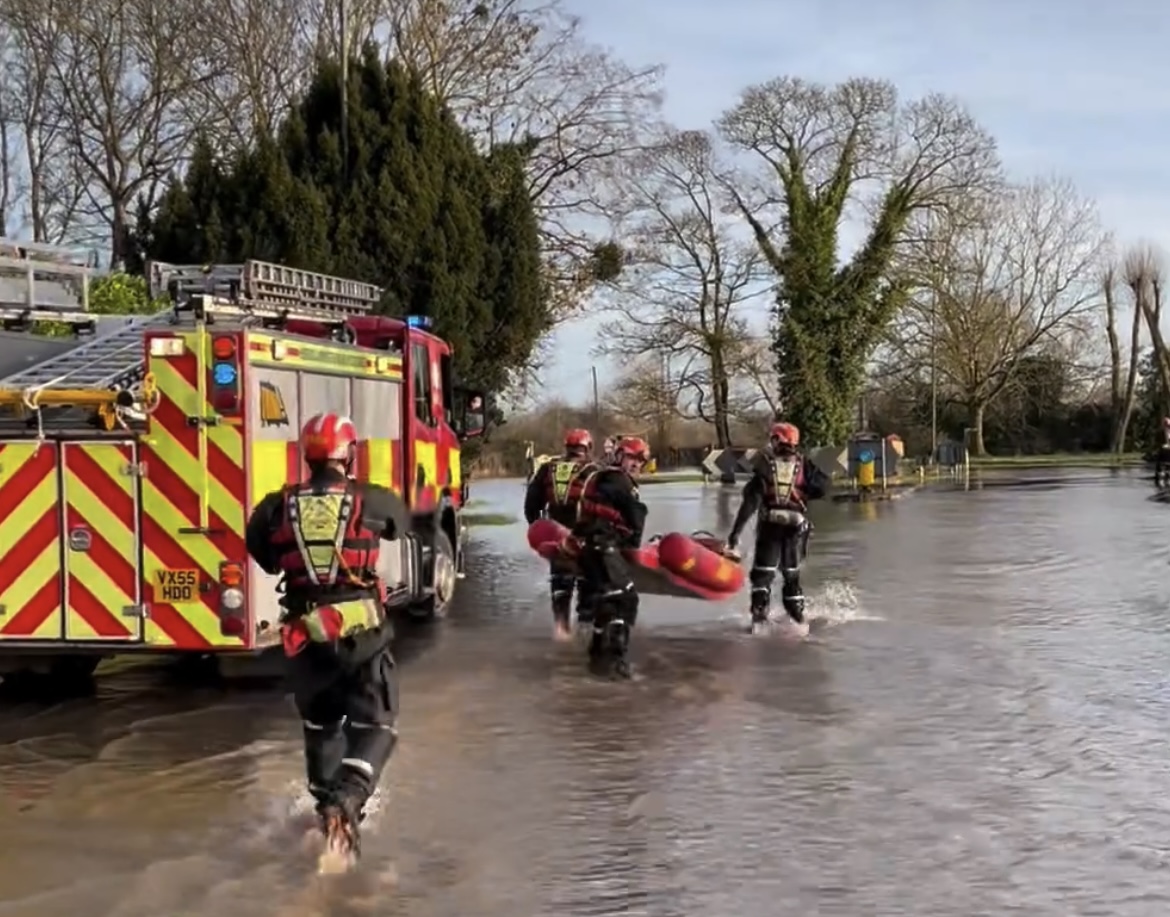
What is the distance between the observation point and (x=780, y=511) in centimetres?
1290

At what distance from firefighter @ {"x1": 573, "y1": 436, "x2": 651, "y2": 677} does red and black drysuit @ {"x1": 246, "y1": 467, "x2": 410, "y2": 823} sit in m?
4.43

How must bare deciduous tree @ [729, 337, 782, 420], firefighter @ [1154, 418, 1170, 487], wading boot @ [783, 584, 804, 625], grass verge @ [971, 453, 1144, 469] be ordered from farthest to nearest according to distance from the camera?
grass verge @ [971, 453, 1144, 469]
bare deciduous tree @ [729, 337, 782, 420]
firefighter @ [1154, 418, 1170, 487]
wading boot @ [783, 584, 804, 625]

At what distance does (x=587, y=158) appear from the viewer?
30453mm

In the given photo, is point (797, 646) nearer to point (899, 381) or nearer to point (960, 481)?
point (960, 481)

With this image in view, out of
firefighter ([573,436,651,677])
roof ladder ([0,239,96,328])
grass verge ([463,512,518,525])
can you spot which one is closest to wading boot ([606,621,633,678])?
firefighter ([573,436,651,677])

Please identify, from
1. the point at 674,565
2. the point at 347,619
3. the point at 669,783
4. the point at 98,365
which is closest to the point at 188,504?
the point at 98,365

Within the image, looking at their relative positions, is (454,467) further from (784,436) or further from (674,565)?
(784,436)

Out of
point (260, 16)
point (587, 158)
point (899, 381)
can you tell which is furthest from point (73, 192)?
point (899, 381)

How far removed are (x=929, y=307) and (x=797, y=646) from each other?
41.8 meters

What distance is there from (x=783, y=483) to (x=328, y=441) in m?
6.74

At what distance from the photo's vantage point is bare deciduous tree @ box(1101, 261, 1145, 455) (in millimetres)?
70500

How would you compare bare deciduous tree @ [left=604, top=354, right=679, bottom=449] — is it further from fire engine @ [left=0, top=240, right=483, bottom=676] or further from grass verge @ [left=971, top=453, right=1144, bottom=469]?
fire engine @ [left=0, top=240, right=483, bottom=676]

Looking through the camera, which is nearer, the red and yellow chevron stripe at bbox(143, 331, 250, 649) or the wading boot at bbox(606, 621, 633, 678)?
the red and yellow chevron stripe at bbox(143, 331, 250, 649)

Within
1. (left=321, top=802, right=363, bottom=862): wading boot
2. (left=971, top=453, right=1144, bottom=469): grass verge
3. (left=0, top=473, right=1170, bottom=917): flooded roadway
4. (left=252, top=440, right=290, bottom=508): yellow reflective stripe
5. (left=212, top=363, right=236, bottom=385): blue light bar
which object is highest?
(left=212, top=363, right=236, bottom=385): blue light bar
